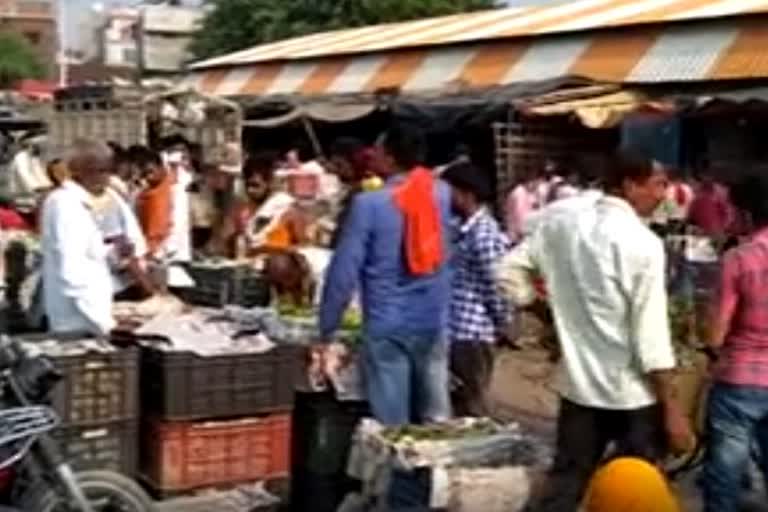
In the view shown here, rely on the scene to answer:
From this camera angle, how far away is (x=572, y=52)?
861 inches

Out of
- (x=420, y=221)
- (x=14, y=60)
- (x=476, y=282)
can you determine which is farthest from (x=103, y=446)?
(x=14, y=60)

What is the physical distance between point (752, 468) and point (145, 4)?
7654cm

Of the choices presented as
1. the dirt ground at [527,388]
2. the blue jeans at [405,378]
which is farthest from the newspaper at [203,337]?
the dirt ground at [527,388]

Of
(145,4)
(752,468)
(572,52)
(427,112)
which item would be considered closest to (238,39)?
(572,52)

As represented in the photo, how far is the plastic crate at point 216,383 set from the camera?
20.0 feet

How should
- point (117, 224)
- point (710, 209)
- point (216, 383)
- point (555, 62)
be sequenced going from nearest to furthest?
point (216, 383)
point (117, 224)
point (710, 209)
point (555, 62)

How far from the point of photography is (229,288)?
993cm

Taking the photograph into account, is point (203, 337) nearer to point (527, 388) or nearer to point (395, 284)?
point (395, 284)

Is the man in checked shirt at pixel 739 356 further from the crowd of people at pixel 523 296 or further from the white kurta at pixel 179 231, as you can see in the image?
the white kurta at pixel 179 231

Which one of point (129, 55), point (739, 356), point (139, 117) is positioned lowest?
point (739, 356)

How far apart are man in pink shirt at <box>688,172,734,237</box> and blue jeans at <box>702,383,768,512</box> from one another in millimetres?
7231

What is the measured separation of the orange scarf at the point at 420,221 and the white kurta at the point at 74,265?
1.41 metres

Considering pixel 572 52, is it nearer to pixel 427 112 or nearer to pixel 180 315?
pixel 427 112

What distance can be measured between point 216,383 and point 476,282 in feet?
4.55
